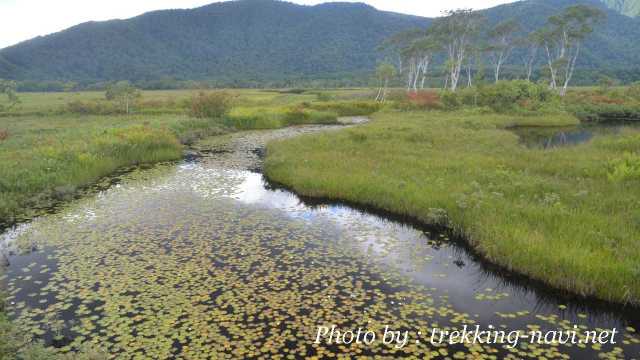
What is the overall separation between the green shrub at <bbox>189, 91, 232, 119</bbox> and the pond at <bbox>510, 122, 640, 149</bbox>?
102 feet

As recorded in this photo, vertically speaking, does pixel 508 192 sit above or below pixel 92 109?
below

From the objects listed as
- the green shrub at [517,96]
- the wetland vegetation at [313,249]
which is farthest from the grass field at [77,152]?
the green shrub at [517,96]

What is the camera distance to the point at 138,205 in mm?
17609

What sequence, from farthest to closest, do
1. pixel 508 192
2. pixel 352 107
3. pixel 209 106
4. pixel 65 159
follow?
pixel 352 107 → pixel 209 106 → pixel 65 159 → pixel 508 192

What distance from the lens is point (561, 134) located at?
41250 millimetres

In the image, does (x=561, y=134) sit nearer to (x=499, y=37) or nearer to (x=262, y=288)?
(x=262, y=288)

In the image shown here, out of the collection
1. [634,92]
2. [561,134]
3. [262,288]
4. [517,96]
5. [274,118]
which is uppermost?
[634,92]

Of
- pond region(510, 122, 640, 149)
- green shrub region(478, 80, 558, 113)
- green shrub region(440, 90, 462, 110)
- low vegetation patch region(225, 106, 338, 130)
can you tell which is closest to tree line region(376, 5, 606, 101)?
green shrub region(440, 90, 462, 110)

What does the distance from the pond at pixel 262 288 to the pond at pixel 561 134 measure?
25.4 m

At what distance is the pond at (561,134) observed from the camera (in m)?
35.3

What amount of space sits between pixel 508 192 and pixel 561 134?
30.2 meters

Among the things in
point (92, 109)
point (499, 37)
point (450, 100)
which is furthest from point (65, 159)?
point (499, 37)

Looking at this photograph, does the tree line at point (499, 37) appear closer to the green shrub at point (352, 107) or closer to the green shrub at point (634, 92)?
the green shrub at point (634, 92)

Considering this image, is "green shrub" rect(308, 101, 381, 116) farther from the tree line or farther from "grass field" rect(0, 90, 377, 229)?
the tree line
